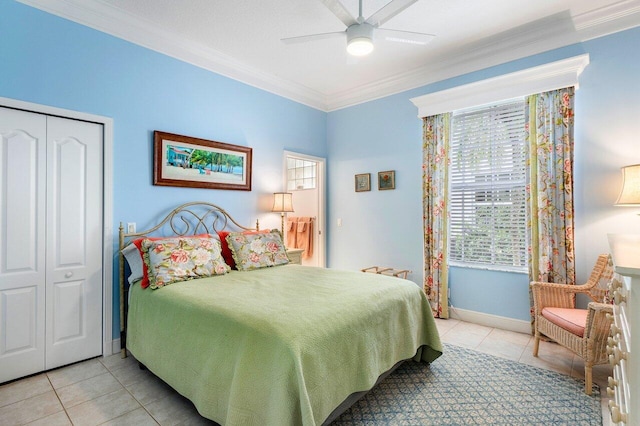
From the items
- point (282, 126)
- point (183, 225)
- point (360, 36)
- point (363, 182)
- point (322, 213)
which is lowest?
point (183, 225)

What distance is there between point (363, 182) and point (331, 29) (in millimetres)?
2053

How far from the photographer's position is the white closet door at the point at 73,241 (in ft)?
8.30

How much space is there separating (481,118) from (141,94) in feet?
11.6

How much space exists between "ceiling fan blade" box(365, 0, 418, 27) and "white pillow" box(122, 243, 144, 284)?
2.60m

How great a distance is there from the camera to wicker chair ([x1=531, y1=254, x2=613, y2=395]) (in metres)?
2.17

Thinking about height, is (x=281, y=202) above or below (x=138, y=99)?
below

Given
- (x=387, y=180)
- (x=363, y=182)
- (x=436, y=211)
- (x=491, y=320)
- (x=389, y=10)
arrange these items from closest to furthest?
(x=389, y=10) < (x=491, y=320) < (x=436, y=211) < (x=387, y=180) < (x=363, y=182)

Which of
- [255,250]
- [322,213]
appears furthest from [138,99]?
[322,213]

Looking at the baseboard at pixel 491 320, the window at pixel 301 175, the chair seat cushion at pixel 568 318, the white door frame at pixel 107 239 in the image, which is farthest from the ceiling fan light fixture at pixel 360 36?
the window at pixel 301 175

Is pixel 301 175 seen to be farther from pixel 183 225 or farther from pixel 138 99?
pixel 138 99

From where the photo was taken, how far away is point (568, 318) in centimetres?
244

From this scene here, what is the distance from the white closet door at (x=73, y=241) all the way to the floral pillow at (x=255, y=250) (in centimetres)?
115

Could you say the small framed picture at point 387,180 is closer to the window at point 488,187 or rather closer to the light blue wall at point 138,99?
the window at point 488,187

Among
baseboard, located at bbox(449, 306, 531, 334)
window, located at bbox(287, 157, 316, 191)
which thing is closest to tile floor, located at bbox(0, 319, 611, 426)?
baseboard, located at bbox(449, 306, 531, 334)
